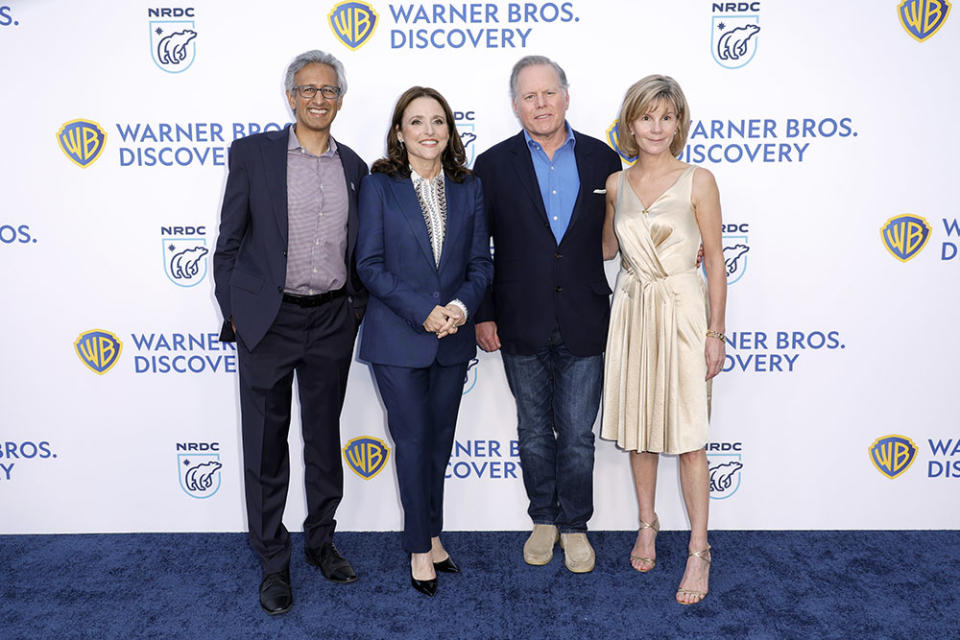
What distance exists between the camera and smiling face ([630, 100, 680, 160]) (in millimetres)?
2471

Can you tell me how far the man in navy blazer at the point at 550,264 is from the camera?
264 centimetres

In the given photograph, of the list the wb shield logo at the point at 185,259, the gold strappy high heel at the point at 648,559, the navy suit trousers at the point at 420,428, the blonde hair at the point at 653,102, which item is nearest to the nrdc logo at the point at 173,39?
the wb shield logo at the point at 185,259

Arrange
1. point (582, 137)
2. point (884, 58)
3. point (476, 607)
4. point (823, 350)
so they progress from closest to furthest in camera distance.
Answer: point (476, 607), point (582, 137), point (884, 58), point (823, 350)

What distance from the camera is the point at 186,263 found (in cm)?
313

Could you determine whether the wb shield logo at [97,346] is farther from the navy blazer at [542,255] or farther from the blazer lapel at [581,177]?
the blazer lapel at [581,177]

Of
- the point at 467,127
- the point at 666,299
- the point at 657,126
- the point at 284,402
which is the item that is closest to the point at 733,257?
the point at 666,299

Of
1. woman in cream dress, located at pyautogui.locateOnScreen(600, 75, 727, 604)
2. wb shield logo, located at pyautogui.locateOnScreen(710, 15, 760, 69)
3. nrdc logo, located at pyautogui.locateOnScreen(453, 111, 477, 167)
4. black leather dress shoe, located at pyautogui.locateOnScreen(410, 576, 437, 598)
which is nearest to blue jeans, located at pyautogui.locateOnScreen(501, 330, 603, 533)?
woman in cream dress, located at pyautogui.locateOnScreen(600, 75, 727, 604)

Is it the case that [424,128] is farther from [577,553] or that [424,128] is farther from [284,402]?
[577,553]

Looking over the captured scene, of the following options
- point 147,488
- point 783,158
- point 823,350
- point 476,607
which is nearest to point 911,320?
point 823,350

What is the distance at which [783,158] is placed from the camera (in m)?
3.02

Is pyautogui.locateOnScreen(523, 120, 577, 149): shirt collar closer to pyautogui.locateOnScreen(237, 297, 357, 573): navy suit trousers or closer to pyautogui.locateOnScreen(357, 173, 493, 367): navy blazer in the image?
pyautogui.locateOnScreen(357, 173, 493, 367): navy blazer

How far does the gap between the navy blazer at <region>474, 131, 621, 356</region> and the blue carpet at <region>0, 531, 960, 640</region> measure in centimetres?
95

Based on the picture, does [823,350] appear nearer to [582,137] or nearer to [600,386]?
[600,386]

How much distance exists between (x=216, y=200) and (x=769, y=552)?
9.49 ft
